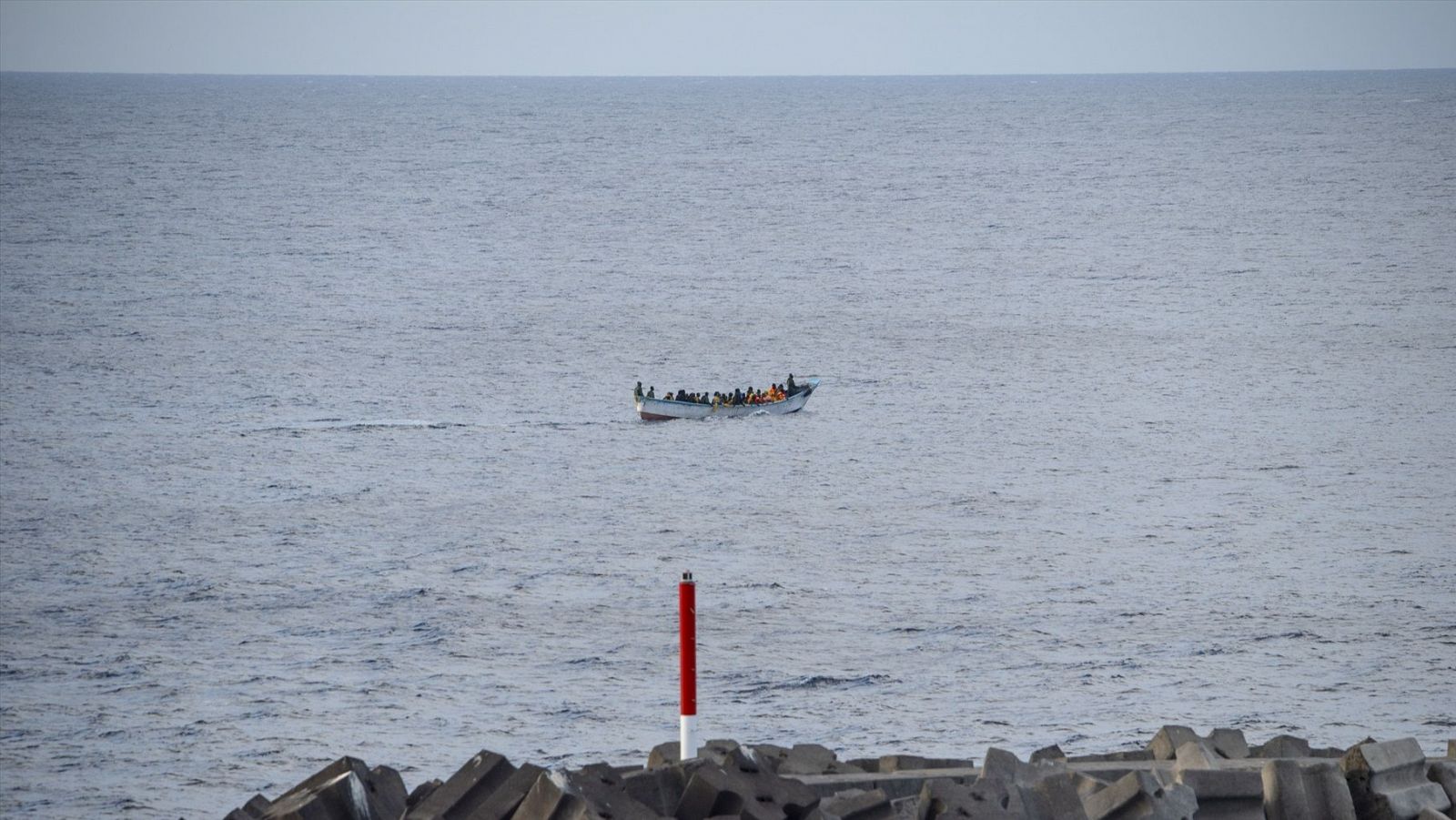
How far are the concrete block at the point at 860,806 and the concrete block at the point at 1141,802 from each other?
1.58 meters

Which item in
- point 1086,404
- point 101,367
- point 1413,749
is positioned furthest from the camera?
point 101,367

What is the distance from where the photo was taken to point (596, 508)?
50.1 metres

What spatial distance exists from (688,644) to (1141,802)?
11.0 ft

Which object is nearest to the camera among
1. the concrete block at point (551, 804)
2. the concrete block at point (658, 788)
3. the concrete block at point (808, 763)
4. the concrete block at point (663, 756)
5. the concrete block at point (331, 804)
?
the concrete block at point (551, 804)

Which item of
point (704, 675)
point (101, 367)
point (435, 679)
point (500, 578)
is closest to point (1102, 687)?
point (704, 675)

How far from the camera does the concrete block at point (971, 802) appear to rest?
1220cm

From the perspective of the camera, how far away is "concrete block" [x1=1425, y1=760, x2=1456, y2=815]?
1377 centimetres

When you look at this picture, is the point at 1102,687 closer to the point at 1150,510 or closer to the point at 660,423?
the point at 1150,510

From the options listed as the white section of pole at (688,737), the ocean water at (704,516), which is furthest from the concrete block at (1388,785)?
the ocean water at (704,516)

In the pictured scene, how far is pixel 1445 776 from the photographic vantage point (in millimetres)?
13898

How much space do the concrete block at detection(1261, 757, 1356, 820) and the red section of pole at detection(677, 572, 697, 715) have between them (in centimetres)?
429

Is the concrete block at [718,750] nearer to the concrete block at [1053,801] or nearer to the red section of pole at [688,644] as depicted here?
the red section of pole at [688,644]

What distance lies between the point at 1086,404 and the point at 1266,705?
39234 millimetres

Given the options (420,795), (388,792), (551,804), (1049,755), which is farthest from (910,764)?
(388,792)
